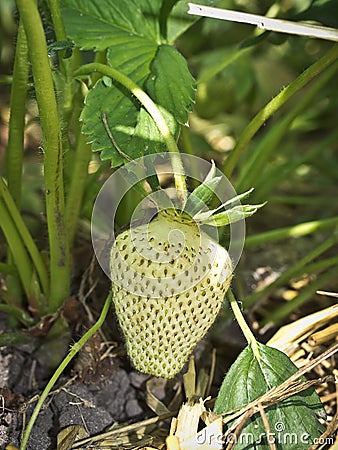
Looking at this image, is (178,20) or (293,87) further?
(178,20)

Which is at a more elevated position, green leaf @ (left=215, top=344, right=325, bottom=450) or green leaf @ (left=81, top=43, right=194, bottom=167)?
green leaf @ (left=81, top=43, right=194, bottom=167)

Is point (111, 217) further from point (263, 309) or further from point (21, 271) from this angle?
point (263, 309)

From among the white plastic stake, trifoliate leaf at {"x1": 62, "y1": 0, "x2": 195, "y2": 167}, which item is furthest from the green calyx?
the white plastic stake

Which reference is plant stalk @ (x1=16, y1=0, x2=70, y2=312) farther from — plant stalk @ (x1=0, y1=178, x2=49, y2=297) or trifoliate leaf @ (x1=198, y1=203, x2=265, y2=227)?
trifoliate leaf @ (x1=198, y1=203, x2=265, y2=227)

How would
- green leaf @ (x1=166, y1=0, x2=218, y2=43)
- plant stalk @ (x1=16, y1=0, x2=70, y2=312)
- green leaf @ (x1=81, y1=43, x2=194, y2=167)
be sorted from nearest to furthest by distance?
plant stalk @ (x1=16, y1=0, x2=70, y2=312) < green leaf @ (x1=81, y1=43, x2=194, y2=167) < green leaf @ (x1=166, y1=0, x2=218, y2=43)

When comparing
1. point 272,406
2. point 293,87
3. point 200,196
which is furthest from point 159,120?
point 272,406

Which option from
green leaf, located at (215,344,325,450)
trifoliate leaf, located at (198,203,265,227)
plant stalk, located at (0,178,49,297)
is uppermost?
trifoliate leaf, located at (198,203,265,227)

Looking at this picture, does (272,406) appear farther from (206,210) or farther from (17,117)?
(17,117)

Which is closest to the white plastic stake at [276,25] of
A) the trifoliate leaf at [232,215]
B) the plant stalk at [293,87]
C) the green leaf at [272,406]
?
the plant stalk at [293,87]
